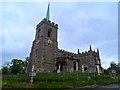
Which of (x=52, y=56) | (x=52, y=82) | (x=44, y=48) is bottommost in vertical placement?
(x=52, y=82)

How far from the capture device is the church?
50438 millimetres

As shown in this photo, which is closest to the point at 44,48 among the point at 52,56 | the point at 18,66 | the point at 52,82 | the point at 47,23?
the point at 52,56

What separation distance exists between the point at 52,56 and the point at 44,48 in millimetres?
3837

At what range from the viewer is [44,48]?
51344 mm

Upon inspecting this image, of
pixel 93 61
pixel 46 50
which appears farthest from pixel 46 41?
pixel 93 61

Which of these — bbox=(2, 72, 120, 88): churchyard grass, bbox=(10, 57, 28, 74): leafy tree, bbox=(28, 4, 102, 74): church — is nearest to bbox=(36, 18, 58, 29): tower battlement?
bbox=(28, 4, 102, 74): church

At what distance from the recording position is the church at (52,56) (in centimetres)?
5044

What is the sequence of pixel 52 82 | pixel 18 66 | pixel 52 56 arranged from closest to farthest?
1. pixel 52 82
2. pixel 52 56
3. pixel 18 66

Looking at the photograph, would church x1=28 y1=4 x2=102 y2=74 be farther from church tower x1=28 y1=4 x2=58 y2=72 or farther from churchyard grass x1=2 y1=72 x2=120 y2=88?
churchyard grass x1=2 y1=72 x2=120 y2=88

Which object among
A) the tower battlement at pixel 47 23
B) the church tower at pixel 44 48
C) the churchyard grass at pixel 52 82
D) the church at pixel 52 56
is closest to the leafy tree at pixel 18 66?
the church at pixel 52 56

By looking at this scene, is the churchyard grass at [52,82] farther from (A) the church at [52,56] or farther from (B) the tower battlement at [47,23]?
(B) the tower battlement at [47,23]

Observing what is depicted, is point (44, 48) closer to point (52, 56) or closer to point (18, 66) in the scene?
point (52, 56)

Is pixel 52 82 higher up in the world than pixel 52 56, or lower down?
lower down

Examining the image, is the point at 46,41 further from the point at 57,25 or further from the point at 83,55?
the point at 83,55
